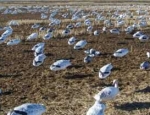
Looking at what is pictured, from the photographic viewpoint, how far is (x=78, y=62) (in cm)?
2095

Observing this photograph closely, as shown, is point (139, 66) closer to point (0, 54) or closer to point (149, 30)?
point (0, 54)

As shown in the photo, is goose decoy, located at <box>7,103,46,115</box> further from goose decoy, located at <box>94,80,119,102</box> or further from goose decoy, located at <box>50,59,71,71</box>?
goose decoy, located at <box>50,59,71,71</box>

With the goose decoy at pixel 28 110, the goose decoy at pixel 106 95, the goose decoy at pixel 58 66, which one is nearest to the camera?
the goose decoy at pixel 28 110

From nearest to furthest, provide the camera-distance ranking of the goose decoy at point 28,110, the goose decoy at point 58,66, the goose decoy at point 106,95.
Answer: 1. the goose decoy at point 28,110
2. the goose decoy at point 106,95
3. the goose decoy at point 58,66

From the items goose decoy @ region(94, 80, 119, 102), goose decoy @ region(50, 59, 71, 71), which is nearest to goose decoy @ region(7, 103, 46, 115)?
goose decoy @ region(94, 80, 119, 102)

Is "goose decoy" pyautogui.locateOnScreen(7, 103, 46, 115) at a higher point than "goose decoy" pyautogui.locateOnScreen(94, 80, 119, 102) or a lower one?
higher

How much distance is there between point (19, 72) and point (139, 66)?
5.49 metres

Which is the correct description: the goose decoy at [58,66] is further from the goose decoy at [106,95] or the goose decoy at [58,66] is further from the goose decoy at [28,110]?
A: the goose decoy at [28,110]

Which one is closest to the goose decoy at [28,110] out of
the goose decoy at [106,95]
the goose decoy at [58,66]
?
the goose decoy at [106,95]

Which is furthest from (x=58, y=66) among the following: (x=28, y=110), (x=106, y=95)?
(x=28, y=110)

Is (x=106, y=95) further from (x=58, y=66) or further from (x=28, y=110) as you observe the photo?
(x=58, y=66)

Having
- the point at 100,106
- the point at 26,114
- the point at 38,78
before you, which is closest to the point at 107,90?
the point at 100,106

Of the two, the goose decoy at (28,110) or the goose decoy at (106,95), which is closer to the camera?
the goose decoy at (28,110)

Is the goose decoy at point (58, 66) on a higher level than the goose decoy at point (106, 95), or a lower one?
lower
